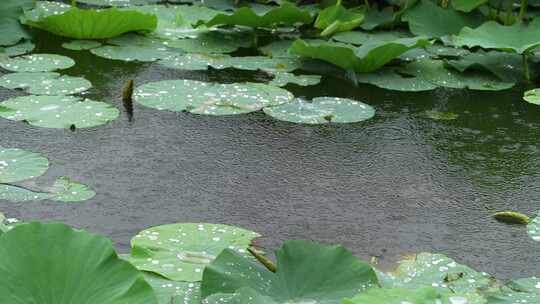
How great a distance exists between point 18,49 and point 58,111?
76cm

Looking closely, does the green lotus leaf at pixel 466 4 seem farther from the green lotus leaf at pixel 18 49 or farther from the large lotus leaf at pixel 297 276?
the large lotus leaf at pixel 297 276

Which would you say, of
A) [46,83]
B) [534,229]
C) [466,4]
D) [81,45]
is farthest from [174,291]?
[466,4]

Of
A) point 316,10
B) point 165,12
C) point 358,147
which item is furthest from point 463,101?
point 165,12

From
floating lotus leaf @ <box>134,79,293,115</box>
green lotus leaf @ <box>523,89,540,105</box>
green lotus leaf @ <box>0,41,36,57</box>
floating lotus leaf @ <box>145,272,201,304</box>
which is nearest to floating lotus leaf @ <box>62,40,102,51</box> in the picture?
green lotus leaf @ <box>0,41,36,57</box>

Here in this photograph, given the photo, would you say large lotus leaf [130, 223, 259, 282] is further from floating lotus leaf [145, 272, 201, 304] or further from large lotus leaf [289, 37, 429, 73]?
large lotus leaf [289, 37, 429, 73]

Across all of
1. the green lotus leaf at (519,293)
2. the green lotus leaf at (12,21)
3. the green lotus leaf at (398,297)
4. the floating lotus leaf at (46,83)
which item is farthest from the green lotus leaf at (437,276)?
the green lotus leaf at (12,21)

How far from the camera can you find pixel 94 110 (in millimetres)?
3207

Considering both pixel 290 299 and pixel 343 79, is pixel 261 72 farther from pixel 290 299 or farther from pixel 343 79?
pixel 290 299

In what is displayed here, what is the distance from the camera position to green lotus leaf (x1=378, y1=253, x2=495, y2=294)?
7.07ft

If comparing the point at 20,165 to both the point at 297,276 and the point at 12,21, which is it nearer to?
the point at 297,276

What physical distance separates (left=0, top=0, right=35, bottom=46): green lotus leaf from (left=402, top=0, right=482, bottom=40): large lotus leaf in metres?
1.50

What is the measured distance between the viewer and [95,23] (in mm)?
3891

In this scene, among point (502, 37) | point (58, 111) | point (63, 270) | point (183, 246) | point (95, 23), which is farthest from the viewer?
point (95, 23)

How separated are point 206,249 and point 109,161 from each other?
70cm
